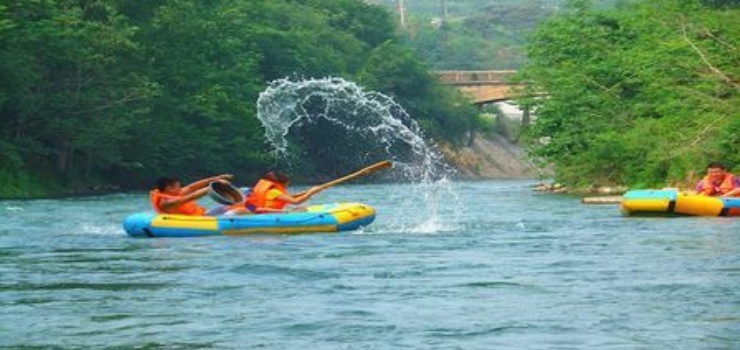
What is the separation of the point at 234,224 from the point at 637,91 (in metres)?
26.4

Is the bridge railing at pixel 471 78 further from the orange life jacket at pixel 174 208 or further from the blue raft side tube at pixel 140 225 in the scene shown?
the blue raft side tube at pixel 140 225

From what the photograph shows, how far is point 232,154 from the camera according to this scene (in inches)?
2753

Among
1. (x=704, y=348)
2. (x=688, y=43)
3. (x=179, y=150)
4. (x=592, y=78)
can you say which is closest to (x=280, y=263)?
(x=704, y=348)

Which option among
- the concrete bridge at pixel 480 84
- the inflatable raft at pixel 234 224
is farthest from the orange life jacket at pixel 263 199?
the concrete bridge at pixel 480 84

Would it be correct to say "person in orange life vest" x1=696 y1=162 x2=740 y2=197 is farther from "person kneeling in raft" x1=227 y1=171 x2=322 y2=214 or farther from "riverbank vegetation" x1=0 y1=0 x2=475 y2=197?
"riverbank vegetation" x1=0 y1=0 x2=475 y2=197

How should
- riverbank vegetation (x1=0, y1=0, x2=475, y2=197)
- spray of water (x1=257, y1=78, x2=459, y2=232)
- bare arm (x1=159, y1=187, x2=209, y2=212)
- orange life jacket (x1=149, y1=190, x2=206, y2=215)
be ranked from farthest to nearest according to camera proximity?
1. spray of water (x1=257, y1=78, x2=459, y2=232)
2. riverbank vegetation (x1=0, y1=0, x2=475, y2=197)
3. orange life jacket (x1=149, y1=190, x2=206, y2=215)
4. bare arm (x1=159, y1=187, x2=209, y2=212)

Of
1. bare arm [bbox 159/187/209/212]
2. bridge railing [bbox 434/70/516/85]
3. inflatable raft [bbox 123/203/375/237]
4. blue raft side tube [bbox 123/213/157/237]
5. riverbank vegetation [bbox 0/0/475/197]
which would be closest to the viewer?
inflatable raft [bbox 123/203/375/237]

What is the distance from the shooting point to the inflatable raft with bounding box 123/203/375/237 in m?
29.3

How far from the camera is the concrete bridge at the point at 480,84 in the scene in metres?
110

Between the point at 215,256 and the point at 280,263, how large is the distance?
1.75m

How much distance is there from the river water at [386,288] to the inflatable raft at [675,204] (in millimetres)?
959

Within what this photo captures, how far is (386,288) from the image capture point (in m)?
20.4

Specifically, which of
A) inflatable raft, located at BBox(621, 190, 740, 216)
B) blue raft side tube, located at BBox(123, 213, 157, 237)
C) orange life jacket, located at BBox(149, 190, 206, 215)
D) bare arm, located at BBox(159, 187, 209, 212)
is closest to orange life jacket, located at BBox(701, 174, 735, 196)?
inflatable raft, located at BBox(621, 190, 740, 216)

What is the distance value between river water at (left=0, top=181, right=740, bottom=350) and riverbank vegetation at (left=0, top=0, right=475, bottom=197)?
22.9 m
